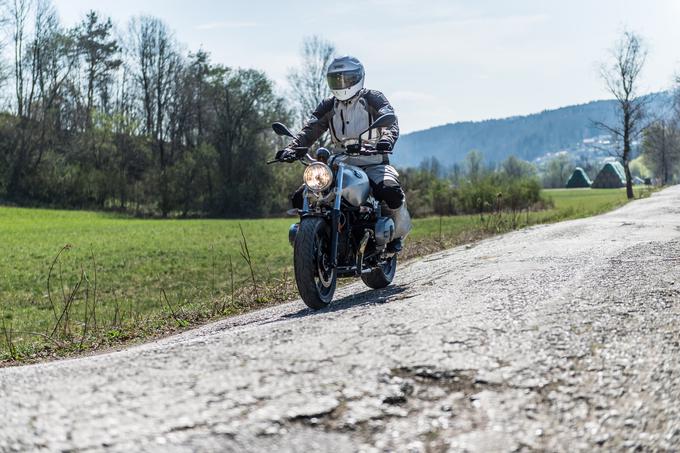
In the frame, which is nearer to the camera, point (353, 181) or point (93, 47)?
point (353, 181)

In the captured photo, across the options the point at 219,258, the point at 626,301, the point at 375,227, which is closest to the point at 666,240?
the point at 375,227

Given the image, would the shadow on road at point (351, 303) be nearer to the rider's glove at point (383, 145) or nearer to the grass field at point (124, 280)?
the rider's glove at point (383, 145)

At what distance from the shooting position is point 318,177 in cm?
617

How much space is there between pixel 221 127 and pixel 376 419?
2404 inches

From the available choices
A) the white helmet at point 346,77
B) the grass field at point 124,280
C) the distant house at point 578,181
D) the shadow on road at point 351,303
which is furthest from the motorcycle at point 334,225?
the distant house at point 578,181

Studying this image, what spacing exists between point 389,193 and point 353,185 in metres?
0.75

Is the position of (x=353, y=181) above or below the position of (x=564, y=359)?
above

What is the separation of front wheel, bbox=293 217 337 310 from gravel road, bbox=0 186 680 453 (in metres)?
1.61

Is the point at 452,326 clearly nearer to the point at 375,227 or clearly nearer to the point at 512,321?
the point at 512,321

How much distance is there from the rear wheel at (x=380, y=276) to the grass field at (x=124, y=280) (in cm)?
189

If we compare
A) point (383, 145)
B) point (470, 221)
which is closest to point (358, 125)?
point (383, 145)

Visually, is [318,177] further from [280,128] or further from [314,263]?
[314,263]

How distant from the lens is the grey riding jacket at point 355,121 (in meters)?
7.29

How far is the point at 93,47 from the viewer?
62688 millimetres
